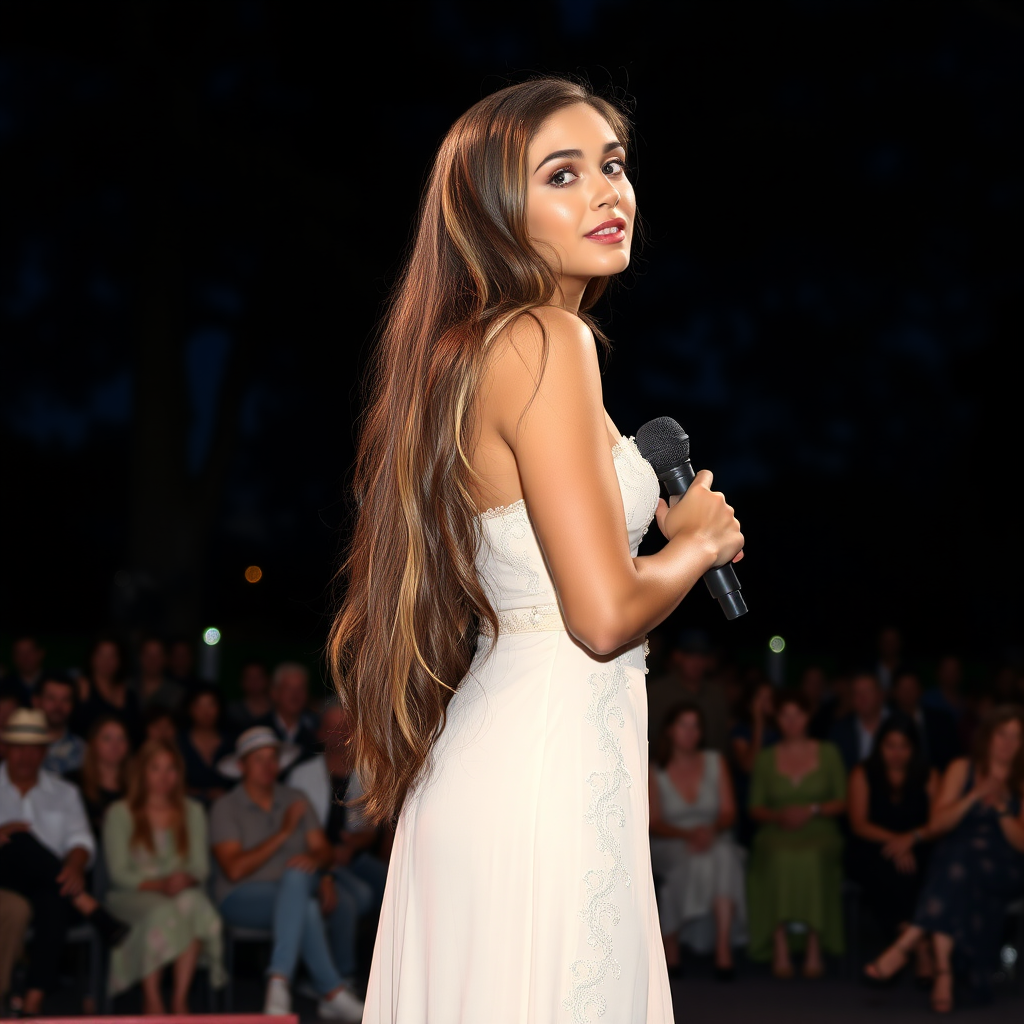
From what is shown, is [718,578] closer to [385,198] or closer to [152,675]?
[152,675]

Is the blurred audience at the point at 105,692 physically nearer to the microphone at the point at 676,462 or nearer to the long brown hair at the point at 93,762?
the long brown hair at the point at 93,762

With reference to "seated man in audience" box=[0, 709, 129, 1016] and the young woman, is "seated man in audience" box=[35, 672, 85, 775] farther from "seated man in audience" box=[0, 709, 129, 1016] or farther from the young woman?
the young woman

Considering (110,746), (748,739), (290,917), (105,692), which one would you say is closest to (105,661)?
(105,692)

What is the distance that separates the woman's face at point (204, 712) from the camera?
7.93 m

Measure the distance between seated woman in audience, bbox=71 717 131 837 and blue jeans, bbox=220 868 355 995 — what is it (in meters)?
0.76

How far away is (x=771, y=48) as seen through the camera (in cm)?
1630

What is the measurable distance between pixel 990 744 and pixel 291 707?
3.68 m

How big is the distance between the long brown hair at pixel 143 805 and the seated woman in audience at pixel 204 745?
0.78 m

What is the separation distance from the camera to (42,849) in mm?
6469

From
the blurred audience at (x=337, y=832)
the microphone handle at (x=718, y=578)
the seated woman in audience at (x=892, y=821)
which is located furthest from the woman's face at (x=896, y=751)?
the microphone handle at (x=718, y=578)

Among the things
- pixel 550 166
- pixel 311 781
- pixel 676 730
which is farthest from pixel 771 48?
pixel 550 166

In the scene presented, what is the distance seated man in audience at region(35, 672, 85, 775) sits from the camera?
7.65m

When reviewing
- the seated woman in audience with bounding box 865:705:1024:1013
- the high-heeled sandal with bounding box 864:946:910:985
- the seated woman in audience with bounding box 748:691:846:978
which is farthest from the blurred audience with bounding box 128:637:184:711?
the seated woman in audience with bounding box 865:705:1024:1013

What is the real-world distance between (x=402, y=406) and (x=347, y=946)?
19.3 feet
